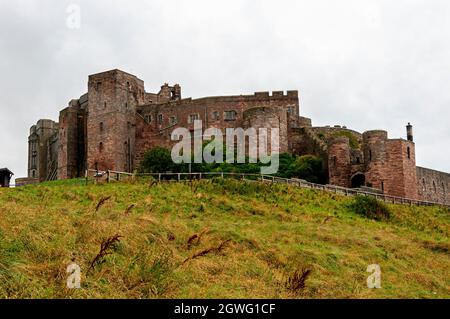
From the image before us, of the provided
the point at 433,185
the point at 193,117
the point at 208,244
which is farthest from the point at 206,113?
the point at 208,244

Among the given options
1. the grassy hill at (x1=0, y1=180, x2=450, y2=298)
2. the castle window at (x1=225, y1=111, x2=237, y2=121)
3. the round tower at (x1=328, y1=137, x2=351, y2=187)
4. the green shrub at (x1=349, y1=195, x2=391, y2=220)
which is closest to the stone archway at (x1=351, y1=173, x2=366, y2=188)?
the round tower at (x1=328, y1=137, x2=351, y2=187)

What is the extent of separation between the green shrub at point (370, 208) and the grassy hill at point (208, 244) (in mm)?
519

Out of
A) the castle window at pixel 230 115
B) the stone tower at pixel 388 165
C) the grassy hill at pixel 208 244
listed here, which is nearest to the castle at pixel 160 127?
the castle window at pixel 230 115

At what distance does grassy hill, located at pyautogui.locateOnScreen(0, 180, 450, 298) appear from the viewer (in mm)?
15578

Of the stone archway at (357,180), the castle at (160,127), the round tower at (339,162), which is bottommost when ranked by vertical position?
the stone archway at (357,180)

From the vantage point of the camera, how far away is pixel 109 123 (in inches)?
2249

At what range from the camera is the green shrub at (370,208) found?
34.5 metres

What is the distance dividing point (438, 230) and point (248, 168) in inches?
688

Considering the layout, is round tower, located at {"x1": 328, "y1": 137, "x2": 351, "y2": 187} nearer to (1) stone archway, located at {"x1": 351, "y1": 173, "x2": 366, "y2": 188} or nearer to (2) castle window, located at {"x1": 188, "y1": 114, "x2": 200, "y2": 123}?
(1) stone archway, located at {"x1": 351, "y1": 173, "x2": 366, "y2": 188}

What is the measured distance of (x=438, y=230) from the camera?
34.7 meters

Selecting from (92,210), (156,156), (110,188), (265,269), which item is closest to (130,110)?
(156,156)

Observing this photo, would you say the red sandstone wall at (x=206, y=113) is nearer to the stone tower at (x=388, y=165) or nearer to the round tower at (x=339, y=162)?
the round tower at (x=339, y=162)
